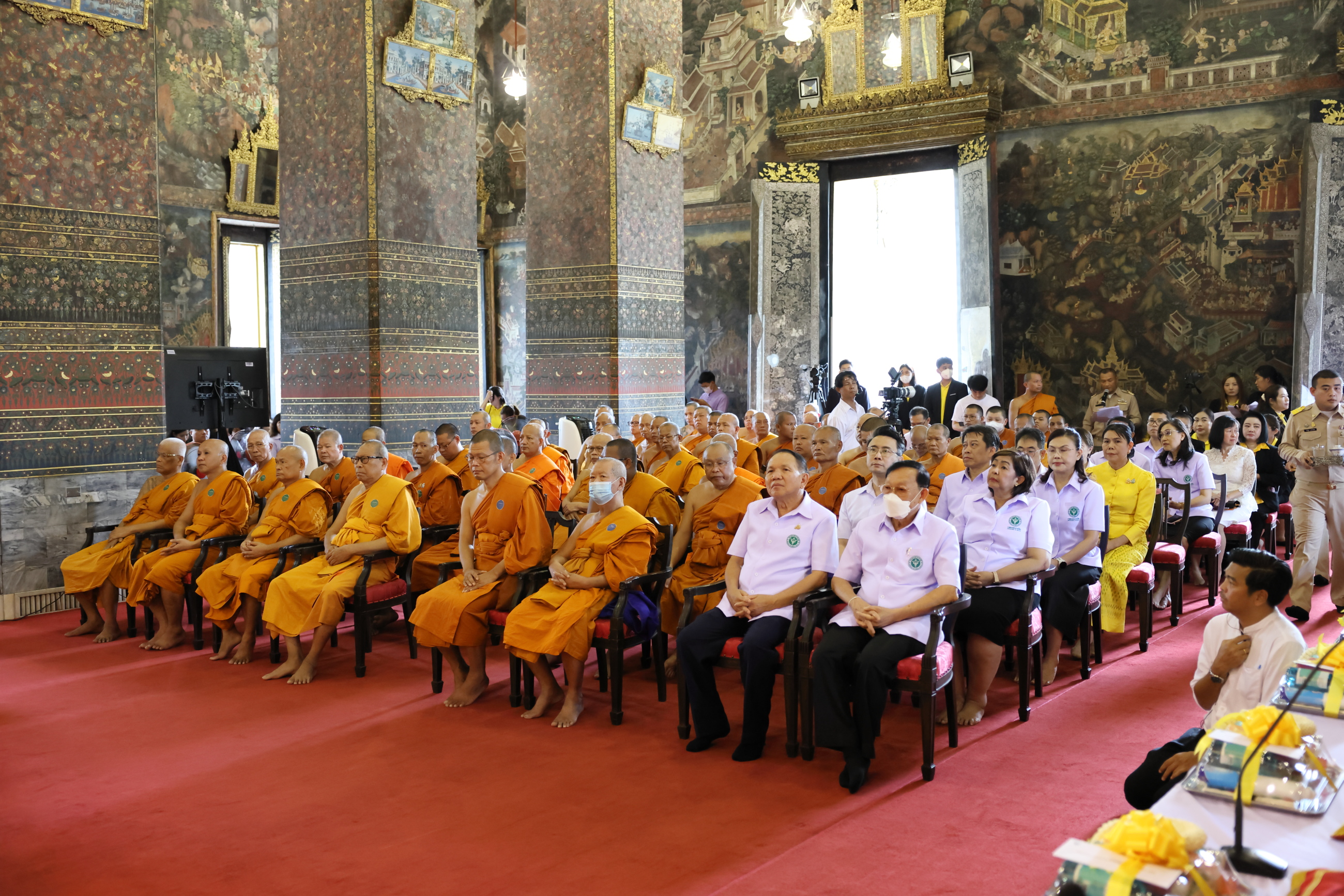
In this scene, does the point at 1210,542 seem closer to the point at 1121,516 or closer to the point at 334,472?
the point at 1121,516

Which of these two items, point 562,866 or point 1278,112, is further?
point 1278,112

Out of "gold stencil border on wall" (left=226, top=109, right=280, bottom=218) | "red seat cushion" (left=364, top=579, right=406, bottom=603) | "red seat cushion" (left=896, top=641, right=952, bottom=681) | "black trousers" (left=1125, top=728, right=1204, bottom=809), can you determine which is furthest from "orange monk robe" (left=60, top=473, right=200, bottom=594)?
"gold stencil border on wall" (left=226, top=109, right=280, bottom=218)

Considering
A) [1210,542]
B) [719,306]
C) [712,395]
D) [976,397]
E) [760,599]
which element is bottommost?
[1210,542]

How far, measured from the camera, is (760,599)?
5.24 metres

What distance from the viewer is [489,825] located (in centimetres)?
430

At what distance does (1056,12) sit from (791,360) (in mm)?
6090

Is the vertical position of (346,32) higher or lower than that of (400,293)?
higher

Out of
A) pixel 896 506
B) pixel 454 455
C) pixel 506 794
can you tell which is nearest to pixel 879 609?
pixel 896 506

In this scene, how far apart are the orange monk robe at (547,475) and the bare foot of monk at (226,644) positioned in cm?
240

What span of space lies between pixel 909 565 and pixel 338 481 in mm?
5171

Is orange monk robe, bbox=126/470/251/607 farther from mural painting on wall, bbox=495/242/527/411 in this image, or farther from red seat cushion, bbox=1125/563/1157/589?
mural painting on wall, bbox=495/242/527/411

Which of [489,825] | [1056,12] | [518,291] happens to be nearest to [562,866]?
[489,825]

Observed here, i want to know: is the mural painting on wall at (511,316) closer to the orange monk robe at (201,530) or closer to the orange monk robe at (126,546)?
the orange monk robe at (126,546)

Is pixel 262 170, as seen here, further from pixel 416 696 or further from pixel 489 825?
A: pixel 489 825
